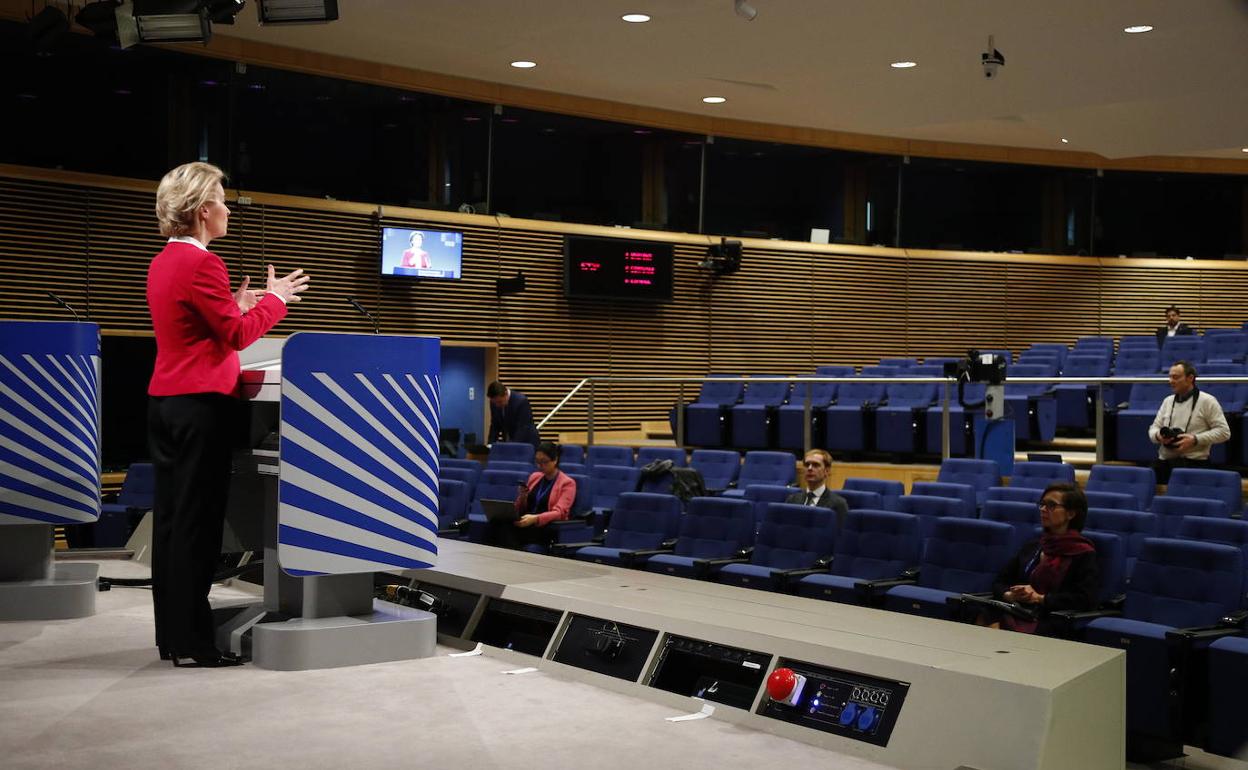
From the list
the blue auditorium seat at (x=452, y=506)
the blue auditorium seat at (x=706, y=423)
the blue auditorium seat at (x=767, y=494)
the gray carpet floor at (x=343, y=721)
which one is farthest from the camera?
the blue auditorium seat at (x=706, y=423)

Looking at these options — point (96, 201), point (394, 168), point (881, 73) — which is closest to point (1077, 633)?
point (881, 73)

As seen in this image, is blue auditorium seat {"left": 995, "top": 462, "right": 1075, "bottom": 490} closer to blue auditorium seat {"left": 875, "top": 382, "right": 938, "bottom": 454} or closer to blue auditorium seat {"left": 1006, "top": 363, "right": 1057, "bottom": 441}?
blue auditorium seat {"left": 1006, "top": 363, "right": 1057, "bottom": 441}

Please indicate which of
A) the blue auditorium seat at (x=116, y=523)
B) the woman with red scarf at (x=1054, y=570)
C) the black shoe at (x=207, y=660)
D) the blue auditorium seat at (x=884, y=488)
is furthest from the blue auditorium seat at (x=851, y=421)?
the black shoe at (x=207, y=660)

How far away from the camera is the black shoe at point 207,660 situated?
9.73 feet

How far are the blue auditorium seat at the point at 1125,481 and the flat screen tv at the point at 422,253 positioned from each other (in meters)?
7.28

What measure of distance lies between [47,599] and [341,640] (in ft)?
4.02

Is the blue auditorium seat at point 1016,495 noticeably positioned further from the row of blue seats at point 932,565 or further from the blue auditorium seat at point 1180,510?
the row of blue seats at point 932,565

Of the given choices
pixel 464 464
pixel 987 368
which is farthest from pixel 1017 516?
pixel 464 464

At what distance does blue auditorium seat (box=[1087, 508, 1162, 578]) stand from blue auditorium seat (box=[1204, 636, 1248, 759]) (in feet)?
4.77

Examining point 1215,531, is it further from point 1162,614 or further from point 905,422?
point 905,422

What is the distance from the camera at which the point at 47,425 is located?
3.72 metres

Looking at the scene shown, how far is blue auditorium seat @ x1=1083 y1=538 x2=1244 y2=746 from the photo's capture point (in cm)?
414

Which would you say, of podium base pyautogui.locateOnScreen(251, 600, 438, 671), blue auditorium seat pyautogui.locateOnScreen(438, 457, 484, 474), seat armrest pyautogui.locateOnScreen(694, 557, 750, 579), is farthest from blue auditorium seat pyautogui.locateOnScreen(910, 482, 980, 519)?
podium base pyautogui.locateOnScreen(251, 600, 438, 671)

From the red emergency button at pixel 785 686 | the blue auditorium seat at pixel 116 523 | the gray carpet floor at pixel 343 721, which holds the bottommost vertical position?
the blue auditorium seat at pixel 116 523
